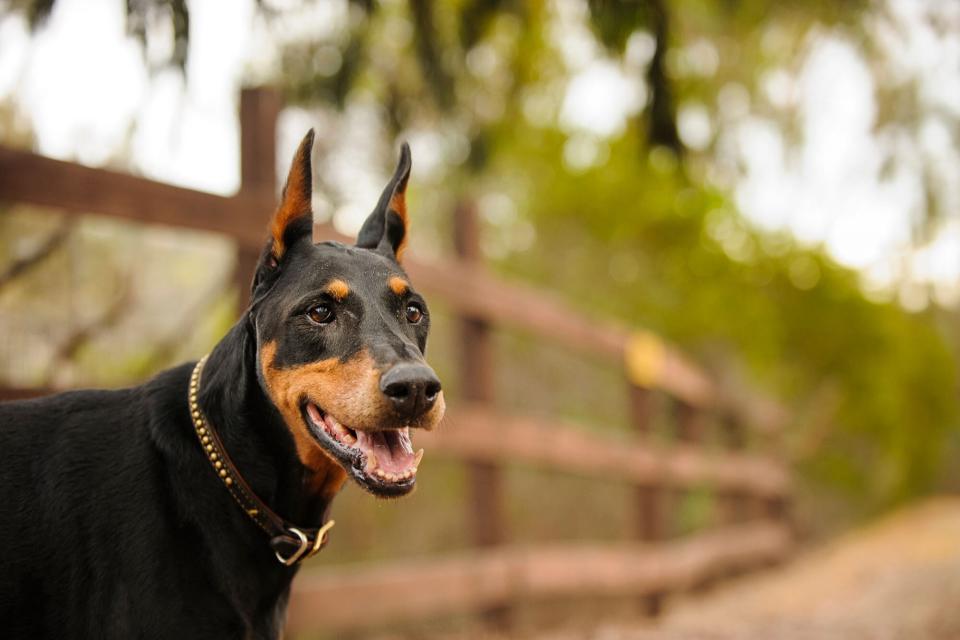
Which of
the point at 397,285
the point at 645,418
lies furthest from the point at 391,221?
the point at 645,418

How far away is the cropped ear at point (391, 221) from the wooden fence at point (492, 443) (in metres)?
1.03

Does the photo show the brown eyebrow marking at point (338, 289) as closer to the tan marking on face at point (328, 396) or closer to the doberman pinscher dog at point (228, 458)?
the doberman pinscher dog at point (228, 458)

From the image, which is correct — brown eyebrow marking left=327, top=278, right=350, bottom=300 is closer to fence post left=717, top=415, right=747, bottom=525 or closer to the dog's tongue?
the dog's tongue

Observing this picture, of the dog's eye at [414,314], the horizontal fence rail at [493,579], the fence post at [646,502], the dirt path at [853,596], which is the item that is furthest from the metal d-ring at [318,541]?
the fence post at [646,502]

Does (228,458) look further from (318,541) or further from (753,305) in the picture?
(753,305)

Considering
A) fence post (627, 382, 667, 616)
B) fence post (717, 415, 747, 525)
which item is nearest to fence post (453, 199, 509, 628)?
fence post (627, 382, 667, 616)

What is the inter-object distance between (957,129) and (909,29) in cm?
90

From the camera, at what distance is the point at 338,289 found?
8.00ft

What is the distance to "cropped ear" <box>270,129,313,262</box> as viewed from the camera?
A: 8.14ft

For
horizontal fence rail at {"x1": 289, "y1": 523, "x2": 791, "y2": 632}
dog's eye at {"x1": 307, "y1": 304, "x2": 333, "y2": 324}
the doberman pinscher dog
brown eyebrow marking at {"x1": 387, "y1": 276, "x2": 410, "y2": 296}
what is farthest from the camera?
horizontal fence rail at {"x1": 289, "y1": 523, "x2": 791, "y2": 632}

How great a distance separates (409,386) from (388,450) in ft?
0.72

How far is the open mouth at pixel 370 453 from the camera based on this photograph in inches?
89.0

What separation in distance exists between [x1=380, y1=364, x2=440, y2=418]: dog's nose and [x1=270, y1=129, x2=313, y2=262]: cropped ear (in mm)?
540

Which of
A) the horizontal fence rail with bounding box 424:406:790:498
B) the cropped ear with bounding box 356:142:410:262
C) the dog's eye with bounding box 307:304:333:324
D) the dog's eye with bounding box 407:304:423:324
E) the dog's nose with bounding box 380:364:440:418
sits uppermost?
the horizontal fence rail with bounding box 424:406:790:498
